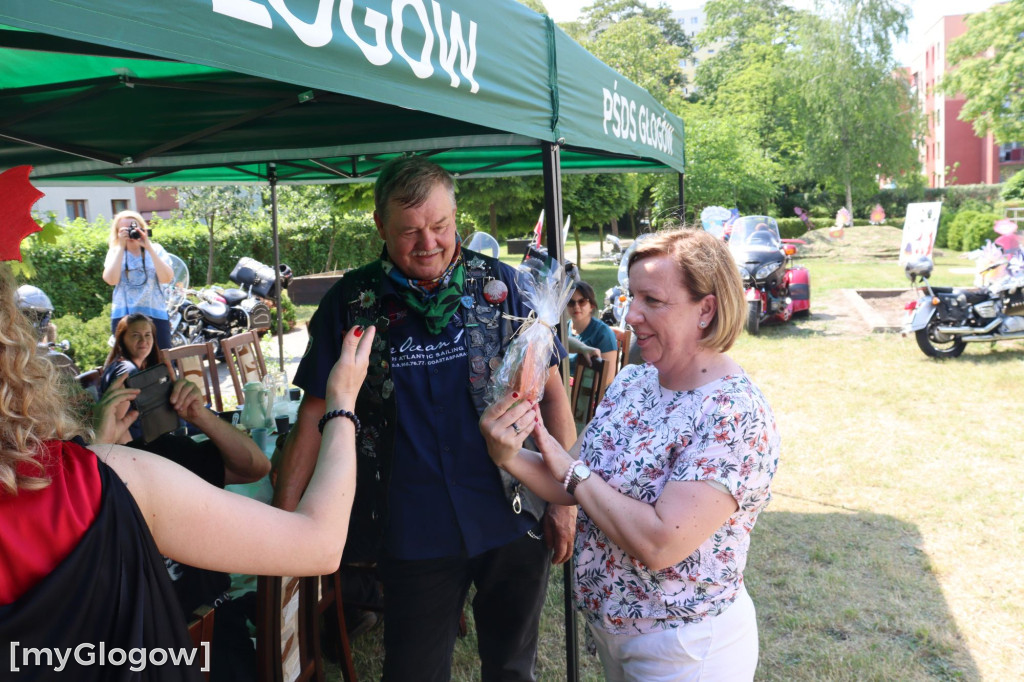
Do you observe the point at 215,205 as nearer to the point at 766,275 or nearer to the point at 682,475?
the point at 766,275

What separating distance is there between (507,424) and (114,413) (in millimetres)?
1453

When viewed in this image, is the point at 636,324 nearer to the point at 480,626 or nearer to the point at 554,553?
the point at 554,553

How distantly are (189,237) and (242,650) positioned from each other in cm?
1775

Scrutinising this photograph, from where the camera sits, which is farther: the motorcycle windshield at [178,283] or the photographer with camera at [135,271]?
the motorcycle windshield at [178,283]

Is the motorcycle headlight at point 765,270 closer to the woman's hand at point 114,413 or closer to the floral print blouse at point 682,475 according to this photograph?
the floral print blouse at point 682,475

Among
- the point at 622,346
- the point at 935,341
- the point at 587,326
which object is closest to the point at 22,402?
the point at 587,326

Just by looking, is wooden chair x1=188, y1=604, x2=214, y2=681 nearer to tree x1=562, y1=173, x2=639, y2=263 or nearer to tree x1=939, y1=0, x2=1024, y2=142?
tree x1=562, y1=173, x2=639, y2=263

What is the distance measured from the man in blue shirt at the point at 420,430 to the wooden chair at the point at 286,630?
0.29m

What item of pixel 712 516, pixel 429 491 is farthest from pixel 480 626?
pixel 712 516

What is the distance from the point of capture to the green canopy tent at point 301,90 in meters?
1.30

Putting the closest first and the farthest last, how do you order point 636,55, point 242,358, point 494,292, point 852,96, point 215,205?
point 494,292, point 242,358, point 215,205, point 636,55, point 852,96

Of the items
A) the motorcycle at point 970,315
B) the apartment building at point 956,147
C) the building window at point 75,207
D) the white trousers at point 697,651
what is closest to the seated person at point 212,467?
the white trousers at point 697,651

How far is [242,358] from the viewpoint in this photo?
19.2ft

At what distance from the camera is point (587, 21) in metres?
52.4
